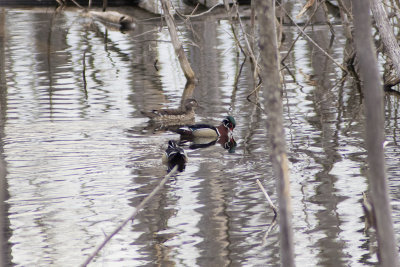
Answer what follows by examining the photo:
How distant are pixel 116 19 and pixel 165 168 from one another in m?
14.0

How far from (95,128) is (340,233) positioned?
5.16 m

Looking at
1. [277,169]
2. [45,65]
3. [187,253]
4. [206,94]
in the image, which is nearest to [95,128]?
[206,94]

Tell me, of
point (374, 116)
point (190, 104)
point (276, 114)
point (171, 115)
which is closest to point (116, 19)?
point (190, 104)

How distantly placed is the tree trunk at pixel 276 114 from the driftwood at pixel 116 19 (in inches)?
786

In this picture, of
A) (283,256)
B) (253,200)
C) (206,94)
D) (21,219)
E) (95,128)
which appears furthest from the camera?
(206,94)

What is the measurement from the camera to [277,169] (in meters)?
1.65

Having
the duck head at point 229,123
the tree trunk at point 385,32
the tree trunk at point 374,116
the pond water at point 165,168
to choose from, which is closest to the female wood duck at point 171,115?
the pond water at point 165,168

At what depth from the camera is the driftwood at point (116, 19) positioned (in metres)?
21.3

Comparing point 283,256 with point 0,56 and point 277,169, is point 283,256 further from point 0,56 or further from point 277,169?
point 0,56

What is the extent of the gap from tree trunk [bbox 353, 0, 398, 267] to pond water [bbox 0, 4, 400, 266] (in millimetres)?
1336

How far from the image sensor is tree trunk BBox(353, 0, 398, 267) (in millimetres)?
1362

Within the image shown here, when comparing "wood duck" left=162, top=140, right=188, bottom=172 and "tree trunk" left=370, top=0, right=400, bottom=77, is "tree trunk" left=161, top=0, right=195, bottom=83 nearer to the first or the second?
"wood duck" left=162, top=140, right=188, bottom=172

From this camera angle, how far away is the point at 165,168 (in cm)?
845

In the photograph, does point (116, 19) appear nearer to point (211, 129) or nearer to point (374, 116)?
point (211, 129)
